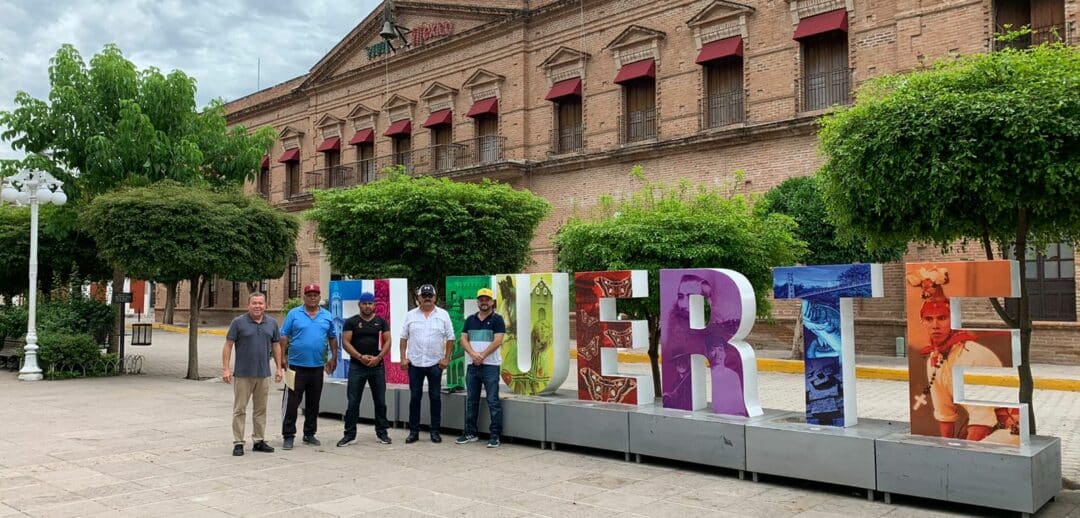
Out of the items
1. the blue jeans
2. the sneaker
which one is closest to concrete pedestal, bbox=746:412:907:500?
the blue jeans

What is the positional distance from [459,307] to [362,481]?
3456 millimetres

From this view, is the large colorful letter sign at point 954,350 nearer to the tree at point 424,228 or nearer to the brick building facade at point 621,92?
the tree at point 424,228

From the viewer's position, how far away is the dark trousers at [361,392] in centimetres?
911

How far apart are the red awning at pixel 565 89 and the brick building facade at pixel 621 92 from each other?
0.05m

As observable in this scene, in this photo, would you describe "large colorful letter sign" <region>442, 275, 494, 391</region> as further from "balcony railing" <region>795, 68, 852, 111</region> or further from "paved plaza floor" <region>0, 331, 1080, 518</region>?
"balcony railing" <region>795, 68, 852, 111</region>

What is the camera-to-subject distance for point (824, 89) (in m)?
19.6

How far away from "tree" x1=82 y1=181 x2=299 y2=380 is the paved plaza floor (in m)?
5.10

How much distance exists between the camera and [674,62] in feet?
73.2

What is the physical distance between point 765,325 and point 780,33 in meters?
7.32

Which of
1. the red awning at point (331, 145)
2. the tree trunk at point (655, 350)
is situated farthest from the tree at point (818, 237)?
the red awning at point (331, 145)

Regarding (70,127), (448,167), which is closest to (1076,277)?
(448,167)

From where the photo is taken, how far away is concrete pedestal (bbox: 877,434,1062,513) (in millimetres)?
5738

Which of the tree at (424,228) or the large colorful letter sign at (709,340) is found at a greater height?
the tree at (424,228)

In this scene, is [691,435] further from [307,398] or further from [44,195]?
[44,195]
